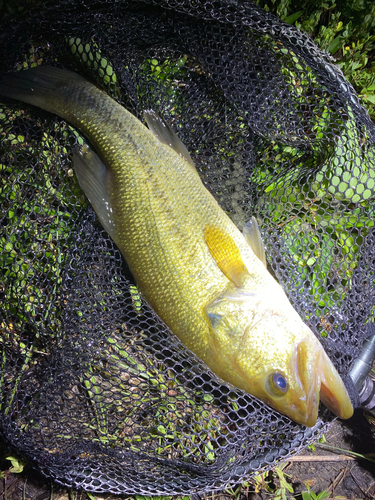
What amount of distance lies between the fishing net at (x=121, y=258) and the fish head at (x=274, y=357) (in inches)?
10.6

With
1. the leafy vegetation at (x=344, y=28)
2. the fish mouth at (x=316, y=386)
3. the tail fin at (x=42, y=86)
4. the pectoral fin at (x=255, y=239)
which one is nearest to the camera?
the fish mouth at (x=316, y=386)

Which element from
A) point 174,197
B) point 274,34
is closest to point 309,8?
point 274,34

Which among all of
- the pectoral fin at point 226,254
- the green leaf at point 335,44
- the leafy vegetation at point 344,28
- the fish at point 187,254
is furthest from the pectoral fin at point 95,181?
the green leaf at point 335,44

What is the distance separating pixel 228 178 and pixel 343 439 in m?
2.25

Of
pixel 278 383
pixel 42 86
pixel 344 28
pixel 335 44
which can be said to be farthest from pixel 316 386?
pixel 344 28

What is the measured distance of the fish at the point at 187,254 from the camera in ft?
6.08

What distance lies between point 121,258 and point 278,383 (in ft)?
4.15

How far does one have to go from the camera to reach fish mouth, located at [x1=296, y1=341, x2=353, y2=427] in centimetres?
178

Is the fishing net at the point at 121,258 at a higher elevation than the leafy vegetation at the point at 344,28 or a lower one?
lower

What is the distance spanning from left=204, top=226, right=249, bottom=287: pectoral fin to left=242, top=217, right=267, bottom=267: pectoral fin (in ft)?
0.48

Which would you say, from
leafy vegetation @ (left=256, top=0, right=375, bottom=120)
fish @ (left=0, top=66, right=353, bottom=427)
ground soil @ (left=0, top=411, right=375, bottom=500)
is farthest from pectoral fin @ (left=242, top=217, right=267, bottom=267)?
leafy vegetation @ (left=256, top=0, right=375, bottom=120)

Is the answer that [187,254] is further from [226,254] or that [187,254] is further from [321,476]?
[321,476]

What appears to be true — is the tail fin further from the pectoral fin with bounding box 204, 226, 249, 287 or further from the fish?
the pectoral fin with bounding box 204, 226, 249, 287

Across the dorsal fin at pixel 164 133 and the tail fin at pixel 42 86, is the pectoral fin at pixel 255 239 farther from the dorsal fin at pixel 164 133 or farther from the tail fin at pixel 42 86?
the tail fin at pixel 42 86
